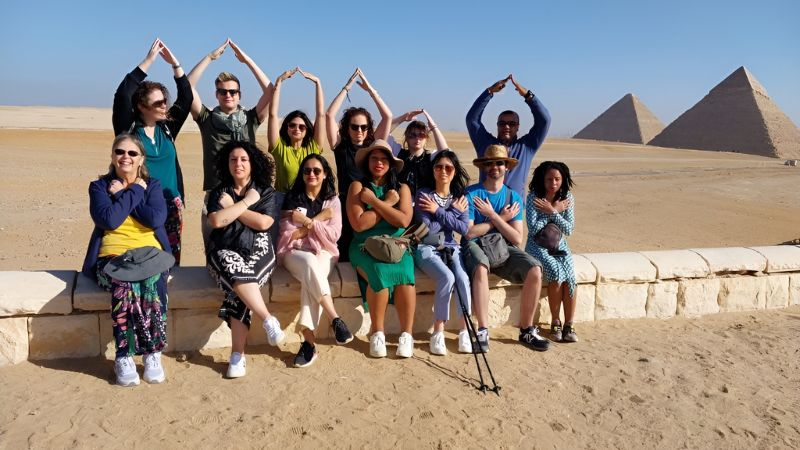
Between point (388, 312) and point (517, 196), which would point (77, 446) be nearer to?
point (388, 312)

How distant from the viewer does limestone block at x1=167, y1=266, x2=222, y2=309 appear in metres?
3.97

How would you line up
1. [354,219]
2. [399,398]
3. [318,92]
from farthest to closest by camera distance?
[318,92], [354,219], [399,398]

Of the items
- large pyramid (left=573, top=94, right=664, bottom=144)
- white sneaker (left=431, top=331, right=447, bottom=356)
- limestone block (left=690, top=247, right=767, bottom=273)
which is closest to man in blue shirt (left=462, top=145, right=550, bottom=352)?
white sneaker (left=431, top=331, right=447, bottom=356)

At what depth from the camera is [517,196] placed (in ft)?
15.8

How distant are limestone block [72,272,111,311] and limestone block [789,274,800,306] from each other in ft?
19.4

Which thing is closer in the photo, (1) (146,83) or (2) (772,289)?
(1) (146,83)

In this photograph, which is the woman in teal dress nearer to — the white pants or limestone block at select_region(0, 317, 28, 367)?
the white pants

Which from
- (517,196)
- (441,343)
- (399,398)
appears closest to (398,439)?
(399,398)

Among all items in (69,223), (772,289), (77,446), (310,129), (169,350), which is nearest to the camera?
(77,446)

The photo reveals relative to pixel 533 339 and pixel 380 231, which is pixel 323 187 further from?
pixel 533 339

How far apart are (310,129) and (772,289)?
454cm

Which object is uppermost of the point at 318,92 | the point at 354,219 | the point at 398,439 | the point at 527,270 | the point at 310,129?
the point at 318,92

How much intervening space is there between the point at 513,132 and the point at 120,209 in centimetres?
336

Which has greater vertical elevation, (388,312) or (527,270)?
(527,270)
